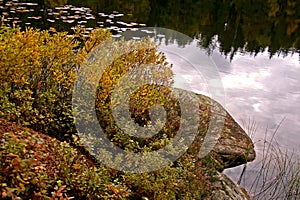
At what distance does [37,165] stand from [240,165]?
5.00 m

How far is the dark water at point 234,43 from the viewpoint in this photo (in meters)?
10.2

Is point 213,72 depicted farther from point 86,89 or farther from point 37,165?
point 37,165

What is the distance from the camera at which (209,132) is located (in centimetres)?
673

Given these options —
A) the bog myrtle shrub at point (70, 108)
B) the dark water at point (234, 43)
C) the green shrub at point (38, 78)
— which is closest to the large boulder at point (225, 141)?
the dark water at point (234, 43)

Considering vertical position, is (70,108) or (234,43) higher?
(70,108)

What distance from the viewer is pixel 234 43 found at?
66.4 ft

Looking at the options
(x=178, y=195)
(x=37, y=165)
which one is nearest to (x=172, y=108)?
(x=178, y=195)

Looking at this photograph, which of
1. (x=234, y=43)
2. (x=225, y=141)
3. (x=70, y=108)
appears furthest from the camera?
(x=234, y=43)

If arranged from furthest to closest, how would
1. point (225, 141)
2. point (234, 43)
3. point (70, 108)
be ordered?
point (234, 43) → point (225, 141) → point (70, 108)

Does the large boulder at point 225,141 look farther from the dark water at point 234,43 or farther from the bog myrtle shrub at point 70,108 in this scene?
the bog myrtle shrub at point 70,108

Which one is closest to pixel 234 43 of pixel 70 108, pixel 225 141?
pixel 225 141

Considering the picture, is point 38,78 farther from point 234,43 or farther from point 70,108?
point 234,43

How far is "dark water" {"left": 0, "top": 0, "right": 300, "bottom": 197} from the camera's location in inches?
404

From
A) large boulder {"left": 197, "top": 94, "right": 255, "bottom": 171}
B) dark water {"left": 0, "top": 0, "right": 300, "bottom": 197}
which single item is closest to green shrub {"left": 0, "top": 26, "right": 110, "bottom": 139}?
large boulder {"left": 197, "top": 94, "right": 255, "bottom": 171}
